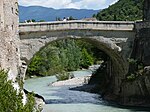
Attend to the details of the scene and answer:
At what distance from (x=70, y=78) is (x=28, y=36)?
21935 mm

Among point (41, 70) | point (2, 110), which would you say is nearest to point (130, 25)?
point (2, 110)

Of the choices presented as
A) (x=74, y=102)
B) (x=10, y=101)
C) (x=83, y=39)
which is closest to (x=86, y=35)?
(x=83, y=39)

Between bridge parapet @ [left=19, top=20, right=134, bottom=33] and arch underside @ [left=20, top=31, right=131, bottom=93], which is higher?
bridge parapet @ [left=19, top=20, right=134, bottom=33]

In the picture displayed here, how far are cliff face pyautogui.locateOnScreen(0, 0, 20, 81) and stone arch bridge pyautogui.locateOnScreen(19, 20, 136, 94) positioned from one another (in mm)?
1005

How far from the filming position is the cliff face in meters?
22.8

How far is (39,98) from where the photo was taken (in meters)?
28.3

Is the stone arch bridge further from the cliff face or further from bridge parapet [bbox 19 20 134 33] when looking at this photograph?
the cliff face

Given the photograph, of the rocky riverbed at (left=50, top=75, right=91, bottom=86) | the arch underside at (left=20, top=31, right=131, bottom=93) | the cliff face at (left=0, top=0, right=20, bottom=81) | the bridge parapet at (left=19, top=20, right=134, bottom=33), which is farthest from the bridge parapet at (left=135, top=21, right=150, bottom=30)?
the rocky riverbed at (left=50, top=75, right=91, bottom=86)

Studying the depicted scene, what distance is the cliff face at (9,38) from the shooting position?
22792 mm

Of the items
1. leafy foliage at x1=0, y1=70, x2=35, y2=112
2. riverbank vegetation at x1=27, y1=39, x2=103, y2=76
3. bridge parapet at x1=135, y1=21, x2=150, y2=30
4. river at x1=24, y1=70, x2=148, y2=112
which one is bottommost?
riverbank vegetation at x1=27, y1=39, x2=103, y2=76

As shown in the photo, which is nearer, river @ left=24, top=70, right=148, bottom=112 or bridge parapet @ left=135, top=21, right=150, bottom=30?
river @ left=24, top=70, right=148, bottom=112

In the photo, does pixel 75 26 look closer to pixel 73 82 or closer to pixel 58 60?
pixel 73 82

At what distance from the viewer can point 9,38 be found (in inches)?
958

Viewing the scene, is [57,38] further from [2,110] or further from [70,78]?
[70,78]
